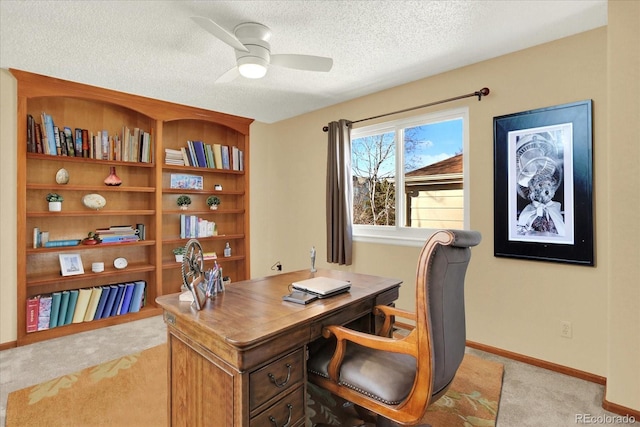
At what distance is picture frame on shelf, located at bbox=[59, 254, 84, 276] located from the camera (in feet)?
10.7

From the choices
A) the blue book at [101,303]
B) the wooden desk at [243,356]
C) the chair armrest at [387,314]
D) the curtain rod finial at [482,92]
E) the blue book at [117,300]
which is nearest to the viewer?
the wooden desk at [243,356]

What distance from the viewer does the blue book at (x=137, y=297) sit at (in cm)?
364

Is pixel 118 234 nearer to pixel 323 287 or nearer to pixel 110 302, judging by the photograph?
pixel 110 302

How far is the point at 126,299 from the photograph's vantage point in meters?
3.58

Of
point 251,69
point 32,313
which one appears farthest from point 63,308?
point 251,69

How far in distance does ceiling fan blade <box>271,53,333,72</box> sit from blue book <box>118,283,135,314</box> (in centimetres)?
289

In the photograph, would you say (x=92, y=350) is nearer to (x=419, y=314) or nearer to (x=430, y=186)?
(x=419, y=314)

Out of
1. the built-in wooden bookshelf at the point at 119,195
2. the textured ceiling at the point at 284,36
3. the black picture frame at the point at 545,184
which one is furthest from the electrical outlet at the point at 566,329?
the built-in wooden bookshelf at the point at 119,195

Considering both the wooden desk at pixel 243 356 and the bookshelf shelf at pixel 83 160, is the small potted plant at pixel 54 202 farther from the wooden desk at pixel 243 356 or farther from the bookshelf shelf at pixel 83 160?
the wooden desk at pixel 243 356

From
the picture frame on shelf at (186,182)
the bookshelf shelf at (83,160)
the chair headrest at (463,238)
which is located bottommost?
the chair headrest at (463,238)

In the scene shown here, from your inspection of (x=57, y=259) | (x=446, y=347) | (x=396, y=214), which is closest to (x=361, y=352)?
(x=446, y=347)

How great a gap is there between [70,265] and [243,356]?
3099 mm

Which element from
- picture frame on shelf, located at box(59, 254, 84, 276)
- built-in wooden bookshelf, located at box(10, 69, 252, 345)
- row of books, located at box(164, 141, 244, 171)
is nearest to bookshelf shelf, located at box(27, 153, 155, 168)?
built-in wooden bookshelf, located at box(10, 69, 252, 345)

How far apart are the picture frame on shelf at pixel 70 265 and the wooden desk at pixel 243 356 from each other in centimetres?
237
